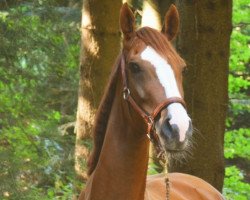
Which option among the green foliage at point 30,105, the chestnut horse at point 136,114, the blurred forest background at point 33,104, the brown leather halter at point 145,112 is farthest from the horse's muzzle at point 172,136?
the green foliage at point 30,105

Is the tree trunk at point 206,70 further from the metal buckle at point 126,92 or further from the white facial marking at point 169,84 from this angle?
the white facial marking at point 169,84

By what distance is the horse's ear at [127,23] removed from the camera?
3883 millimetres

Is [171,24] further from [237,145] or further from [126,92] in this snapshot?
[237,145]

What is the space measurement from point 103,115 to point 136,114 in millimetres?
355

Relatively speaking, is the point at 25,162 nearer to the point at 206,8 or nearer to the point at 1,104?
the point at 1,104

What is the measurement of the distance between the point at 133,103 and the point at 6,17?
5309mm

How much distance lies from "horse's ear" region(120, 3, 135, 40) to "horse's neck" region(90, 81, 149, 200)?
1.29ft

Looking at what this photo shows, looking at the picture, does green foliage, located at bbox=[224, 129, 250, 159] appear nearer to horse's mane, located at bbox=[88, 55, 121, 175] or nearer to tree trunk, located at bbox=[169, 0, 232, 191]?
tree trunk, located at bbox=[169, 0, 232, 191]

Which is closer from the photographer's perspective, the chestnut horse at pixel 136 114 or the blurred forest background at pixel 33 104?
the chestnut horse at pixel 136 114

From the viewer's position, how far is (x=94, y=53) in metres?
8.00

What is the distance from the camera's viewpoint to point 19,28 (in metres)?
8.34

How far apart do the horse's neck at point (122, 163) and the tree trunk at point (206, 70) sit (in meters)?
2.33

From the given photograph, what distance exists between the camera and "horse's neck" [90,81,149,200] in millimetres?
3811

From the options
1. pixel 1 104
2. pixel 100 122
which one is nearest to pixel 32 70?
pixel 1 104
